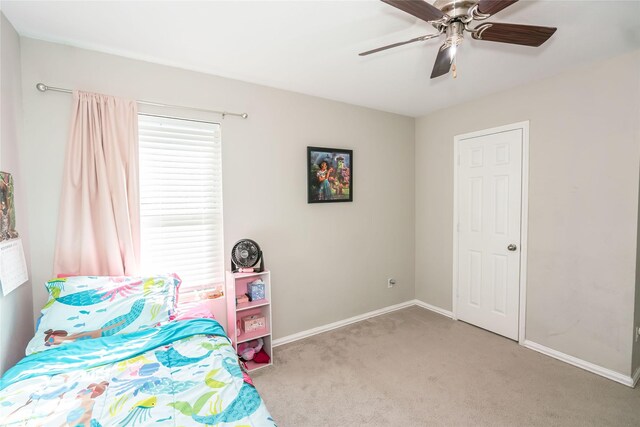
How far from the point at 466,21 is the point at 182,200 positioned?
2334 millimetres

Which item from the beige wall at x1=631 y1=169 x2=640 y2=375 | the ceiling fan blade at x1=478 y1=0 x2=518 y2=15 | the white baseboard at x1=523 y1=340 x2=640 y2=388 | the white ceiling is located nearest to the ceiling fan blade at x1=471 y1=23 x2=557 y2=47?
the ceiling fan blade at x1=478 y1=0 x2=518 y2=15

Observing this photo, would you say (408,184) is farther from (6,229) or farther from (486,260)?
(6,229)

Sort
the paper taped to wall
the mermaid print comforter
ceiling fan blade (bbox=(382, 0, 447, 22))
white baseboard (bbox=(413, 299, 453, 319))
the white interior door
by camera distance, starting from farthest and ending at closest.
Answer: white baseboard (bbox=(413, 299, 453, 319)) < the white interior door < the paper taped to wall < ceiling fan blade (bbox=(382, 0, 447, 22)) < the mermaid print comforter

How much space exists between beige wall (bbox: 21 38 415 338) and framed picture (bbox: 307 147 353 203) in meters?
0.09

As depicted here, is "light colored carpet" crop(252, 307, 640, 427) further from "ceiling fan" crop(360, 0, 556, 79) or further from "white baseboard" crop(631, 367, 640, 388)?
"ceiling fan" crop(360, 0, 556, 79)

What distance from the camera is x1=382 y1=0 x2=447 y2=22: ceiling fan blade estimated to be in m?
1.29

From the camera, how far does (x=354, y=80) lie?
274 centimetres

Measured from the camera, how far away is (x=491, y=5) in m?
1.33

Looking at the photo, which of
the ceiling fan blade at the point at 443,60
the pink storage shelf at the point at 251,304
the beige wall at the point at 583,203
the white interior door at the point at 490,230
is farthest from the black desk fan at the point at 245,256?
the beige wall at the point at 583,203

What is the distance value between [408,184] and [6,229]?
3.81 metres

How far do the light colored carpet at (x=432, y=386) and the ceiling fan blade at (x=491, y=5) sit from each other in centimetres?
239

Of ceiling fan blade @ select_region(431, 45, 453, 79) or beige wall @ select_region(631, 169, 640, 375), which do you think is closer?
ceiling fan blade @ select_region(431, 45, 453, 79)

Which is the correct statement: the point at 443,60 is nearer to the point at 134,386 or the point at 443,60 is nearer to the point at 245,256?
the point at 245,256

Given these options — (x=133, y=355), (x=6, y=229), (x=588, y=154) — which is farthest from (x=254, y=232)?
(x=588, y=154)
